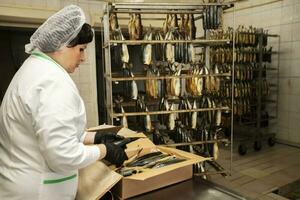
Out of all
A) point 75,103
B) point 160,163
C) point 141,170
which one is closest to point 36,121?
point 75,103

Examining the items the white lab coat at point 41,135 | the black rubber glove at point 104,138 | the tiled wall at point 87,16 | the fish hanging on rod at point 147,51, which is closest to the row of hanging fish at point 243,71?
the fish hanging on rod at point 147,51

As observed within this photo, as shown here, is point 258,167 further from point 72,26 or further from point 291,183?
point 72,26

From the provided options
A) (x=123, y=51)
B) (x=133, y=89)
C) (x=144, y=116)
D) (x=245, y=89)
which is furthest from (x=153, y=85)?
(x=245, y=89)

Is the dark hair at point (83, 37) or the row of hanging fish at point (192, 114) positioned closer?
the dark hair at point (83, 37)

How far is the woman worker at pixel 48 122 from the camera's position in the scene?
0.97m

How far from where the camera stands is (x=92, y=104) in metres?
4.05

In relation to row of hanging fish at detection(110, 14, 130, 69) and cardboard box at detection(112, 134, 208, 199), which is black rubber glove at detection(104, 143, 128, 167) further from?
row of hanging fish at detection(110, 14, 130, 69)

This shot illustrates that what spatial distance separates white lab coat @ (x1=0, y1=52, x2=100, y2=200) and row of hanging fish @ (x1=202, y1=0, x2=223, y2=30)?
7.25 ft

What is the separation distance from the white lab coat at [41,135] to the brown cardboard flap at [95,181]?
80 millimetres

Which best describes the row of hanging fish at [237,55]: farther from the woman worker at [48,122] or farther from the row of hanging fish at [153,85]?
the woman worker at [48,122]

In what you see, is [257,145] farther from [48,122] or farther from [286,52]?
[48,122]

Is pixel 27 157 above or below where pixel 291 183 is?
above

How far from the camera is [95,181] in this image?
3.95 feet

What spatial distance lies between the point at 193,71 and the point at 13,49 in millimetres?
3160
